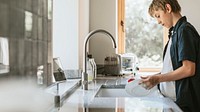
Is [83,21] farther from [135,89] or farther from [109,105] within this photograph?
[109,105]

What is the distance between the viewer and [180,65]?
2.00m

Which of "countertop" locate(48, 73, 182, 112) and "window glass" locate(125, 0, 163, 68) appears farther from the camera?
"window glass" locate(125, 0, 163, 68)

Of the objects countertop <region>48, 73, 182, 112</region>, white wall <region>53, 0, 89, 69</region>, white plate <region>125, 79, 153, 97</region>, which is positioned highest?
white wall <region>53, 0, 89, 69</region>

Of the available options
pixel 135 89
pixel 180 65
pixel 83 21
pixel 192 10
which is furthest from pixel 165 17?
pixel 192 10

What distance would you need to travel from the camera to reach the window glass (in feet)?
13.1

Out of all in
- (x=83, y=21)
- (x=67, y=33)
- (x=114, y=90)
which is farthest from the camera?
(x=83, y=21)

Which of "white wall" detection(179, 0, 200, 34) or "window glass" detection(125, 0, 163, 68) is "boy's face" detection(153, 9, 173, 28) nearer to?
"white wall" detection(179, 0, 200, 34)

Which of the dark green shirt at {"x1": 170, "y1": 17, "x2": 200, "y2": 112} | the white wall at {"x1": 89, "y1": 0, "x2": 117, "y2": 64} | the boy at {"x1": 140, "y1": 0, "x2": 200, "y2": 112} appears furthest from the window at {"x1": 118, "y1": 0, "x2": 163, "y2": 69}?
the dark green shirt at {"x1": 170, "y1": 17, "x2": 200, "y2": 112}

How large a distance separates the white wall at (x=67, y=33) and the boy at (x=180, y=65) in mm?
1139

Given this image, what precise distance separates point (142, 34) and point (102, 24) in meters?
0.62

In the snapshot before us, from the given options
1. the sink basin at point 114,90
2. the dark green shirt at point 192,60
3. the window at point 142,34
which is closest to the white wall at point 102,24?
the window at point 142,34

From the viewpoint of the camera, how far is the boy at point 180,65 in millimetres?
1905

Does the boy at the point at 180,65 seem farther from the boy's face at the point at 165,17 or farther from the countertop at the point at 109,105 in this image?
the countertop at the point at 109,105

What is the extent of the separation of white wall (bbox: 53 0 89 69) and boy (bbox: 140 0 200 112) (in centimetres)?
114
